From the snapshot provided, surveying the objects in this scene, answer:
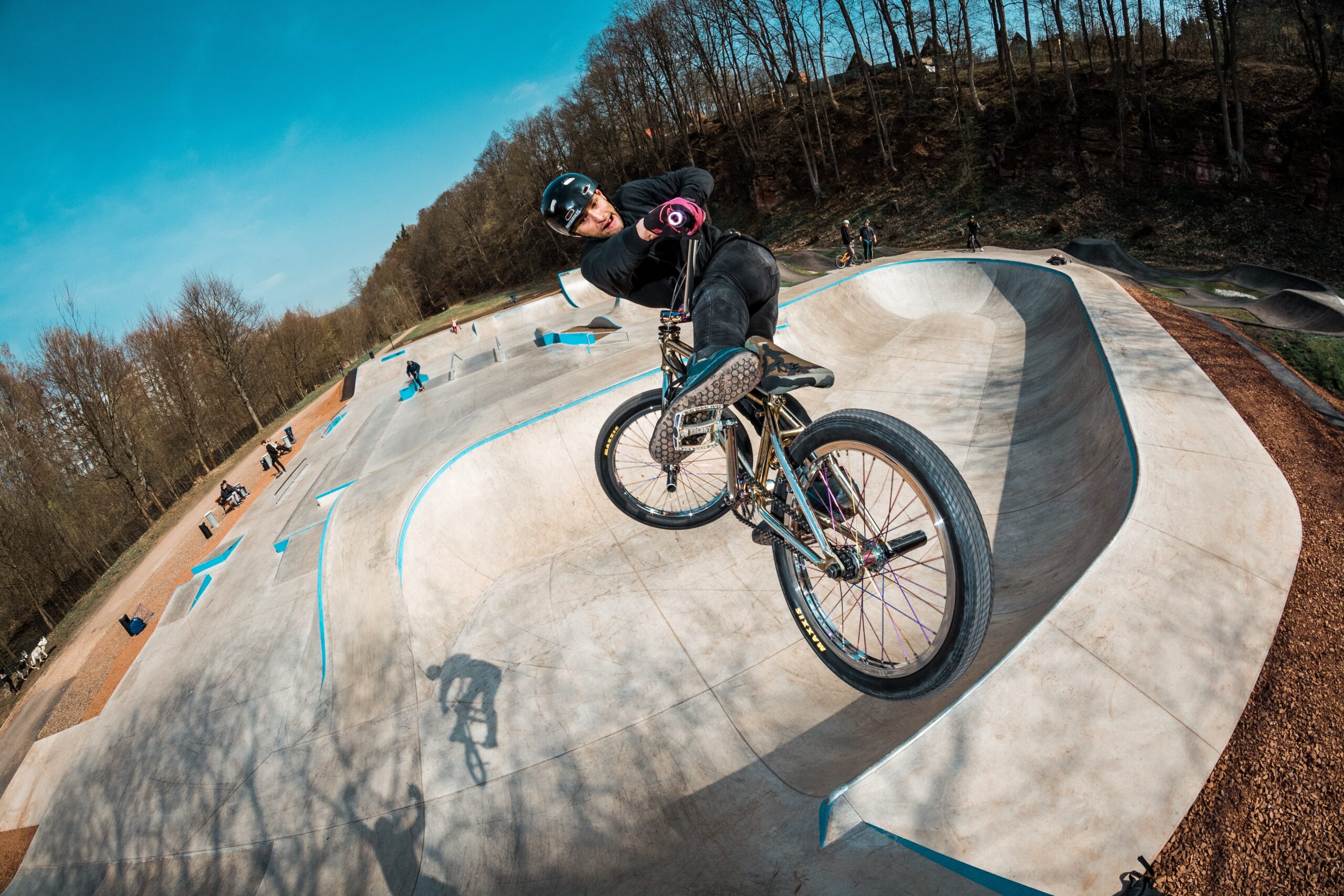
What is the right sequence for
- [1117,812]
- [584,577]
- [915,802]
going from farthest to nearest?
1. [584,577]
2. [915,802]
3. [1117,812]

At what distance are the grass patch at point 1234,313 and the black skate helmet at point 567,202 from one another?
43.6ft

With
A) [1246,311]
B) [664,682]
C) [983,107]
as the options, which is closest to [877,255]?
[983,107]

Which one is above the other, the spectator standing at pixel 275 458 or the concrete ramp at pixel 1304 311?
the spectator standing at pixel 275 458

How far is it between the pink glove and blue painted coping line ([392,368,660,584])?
5.88 meters

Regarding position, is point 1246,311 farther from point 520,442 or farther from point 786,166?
point 786,166

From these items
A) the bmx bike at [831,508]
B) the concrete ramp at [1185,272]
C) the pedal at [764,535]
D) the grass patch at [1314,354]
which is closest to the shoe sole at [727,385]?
the bmx bike at [831,508]

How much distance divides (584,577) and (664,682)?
2.02 m

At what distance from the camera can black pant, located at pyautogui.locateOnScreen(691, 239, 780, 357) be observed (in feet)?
9.67

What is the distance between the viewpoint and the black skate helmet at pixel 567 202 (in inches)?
126

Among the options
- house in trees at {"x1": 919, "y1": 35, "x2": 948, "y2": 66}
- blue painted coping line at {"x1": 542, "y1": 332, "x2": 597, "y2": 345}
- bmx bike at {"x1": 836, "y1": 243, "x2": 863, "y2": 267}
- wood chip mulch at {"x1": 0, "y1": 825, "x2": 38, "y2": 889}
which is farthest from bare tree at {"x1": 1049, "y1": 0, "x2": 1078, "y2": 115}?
wood chip mulch at {"x1": 0, "y1": 825, "x2": 38, "y2": 889}

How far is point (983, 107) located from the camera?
2977cm

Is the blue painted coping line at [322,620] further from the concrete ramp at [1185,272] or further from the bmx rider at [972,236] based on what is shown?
the bmx rider at [972,236]

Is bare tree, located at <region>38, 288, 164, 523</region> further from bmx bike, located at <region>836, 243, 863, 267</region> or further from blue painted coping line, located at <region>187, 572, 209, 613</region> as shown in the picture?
A: bmx bike, located at <region>836, 243, 863, 267</region>

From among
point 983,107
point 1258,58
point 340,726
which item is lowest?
point 340,726
